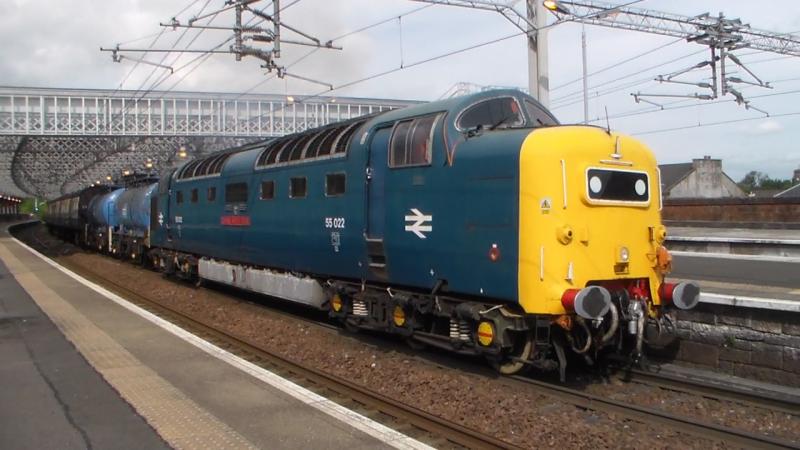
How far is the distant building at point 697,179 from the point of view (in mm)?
55656

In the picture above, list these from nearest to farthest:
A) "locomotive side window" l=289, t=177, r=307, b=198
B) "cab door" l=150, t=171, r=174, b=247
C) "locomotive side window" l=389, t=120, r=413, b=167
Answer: "locomotive side window" l=389, t=120, r=413, b=167 → "locomotive side window" l=289, t=177, r=307, b=198 → "cab door" l=150, t=171, r=174, b=247

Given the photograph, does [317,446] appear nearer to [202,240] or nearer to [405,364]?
[405,364]

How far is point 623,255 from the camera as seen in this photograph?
738 cm

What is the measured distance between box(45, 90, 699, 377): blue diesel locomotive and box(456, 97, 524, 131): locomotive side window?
21mm

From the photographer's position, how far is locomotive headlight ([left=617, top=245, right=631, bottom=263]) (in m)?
7.35

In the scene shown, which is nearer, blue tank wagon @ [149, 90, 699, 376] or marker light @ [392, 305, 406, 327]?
blue tank wagon @ [149, 90, 699, 376]

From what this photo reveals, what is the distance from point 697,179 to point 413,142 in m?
55.4

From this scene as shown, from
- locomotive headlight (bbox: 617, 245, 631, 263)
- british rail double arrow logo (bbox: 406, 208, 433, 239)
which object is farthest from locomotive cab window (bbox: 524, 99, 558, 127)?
locomotive headlight (bbox: 617, 245, 631, 263)

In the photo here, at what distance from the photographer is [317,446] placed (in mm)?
5531

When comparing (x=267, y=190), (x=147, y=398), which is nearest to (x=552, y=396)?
(x=147, y=398)

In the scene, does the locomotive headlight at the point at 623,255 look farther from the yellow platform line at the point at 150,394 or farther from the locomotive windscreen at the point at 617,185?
the yellow platform line at the point at 150,394

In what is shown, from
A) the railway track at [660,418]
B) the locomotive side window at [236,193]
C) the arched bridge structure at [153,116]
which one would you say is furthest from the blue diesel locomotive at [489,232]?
the arched bridge structure at [153,116]

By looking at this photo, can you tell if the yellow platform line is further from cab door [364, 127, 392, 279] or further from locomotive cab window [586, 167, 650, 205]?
locomotive cab window [586, 167, 650, 205]

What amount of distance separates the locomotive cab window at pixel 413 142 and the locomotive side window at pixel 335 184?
1278mm
